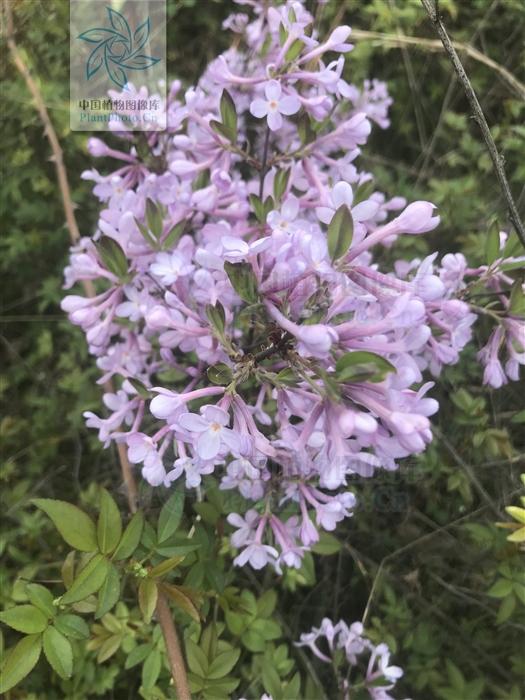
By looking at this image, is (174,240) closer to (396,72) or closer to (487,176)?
(487,176)

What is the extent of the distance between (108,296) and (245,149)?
1.67ft

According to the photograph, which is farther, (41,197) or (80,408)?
(41,197)

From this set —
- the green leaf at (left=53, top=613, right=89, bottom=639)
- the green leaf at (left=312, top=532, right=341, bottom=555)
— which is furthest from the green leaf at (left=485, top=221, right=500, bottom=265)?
the green leaf at (left=53, top=613, right=89, bottom=639)

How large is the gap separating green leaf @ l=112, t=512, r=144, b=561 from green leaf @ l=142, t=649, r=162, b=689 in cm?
33

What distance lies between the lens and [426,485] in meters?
1.83

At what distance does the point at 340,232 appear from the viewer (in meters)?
0.96

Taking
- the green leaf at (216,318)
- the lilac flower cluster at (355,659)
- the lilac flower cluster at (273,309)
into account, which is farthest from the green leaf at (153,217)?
the lilac flower cluster at (355,659)

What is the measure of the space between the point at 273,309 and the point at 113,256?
555 millimetres

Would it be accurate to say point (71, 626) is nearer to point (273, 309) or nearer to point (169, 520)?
point (169, 520)

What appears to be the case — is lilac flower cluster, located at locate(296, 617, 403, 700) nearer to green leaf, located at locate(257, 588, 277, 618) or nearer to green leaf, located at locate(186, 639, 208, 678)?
green leaf, located at locate(257, 588, 277, 618)

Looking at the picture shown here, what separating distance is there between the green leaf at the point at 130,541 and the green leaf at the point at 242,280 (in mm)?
528

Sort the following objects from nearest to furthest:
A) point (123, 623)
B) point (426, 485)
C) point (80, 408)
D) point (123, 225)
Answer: point (123, 225) < point (123, 623) < point (426, 485) < point (80, 408)

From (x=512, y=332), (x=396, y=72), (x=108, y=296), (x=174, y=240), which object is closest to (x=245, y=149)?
(x=174, y=240)

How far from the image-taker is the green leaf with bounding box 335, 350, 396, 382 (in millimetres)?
853
